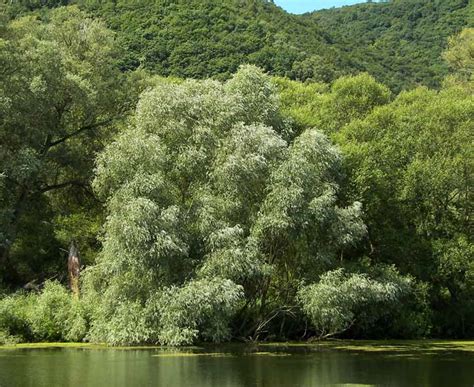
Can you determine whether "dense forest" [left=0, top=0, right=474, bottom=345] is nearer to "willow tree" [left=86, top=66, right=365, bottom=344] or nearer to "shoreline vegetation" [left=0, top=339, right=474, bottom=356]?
"willow tree" [left=86, top=66, right=365, bottom=344]

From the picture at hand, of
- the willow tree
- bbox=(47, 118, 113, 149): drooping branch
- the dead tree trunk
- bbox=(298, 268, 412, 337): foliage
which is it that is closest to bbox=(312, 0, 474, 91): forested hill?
bbox=(47, 118, 113, 149): drooping branch

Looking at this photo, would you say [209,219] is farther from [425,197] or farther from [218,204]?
[425,197]

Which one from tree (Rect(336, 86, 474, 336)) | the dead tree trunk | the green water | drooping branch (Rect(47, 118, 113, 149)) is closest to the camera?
the green water

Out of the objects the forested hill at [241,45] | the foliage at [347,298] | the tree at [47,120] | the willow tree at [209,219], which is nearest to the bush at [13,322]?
the willow tree at [209,219]

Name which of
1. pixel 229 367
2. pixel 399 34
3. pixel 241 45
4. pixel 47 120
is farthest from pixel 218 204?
pixel 399 34

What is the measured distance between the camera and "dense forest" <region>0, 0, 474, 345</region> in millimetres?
33562

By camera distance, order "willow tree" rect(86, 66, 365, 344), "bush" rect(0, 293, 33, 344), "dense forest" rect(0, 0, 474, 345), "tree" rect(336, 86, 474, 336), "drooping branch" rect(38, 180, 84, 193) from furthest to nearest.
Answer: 1. "drooping branch" rect(38, 180, 84, 193)
2. "tree" rect(336, 86, 474, 336)
3. "bush" rect(0, 293, 33, 344)
4. "dense forest" rect(0, 0, 474, 345)
5. "willow tree" rect(86, 66, 365, 344)

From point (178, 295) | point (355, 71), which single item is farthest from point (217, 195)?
point (355, 71)

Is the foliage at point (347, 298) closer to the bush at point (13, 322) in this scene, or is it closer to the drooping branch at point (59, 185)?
the bush at point (13, 322)

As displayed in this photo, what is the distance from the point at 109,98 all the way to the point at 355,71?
49415 mm

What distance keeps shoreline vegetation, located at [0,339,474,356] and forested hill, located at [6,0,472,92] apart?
41.8m

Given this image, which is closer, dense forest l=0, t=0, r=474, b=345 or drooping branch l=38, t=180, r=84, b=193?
dense forest l=0, t=0, r=474, b=345

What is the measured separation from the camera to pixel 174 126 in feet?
121

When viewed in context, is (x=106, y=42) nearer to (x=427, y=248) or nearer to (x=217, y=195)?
(x=217, y=195)
